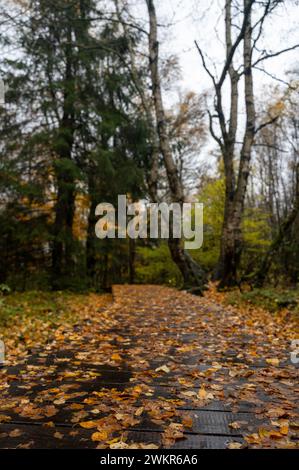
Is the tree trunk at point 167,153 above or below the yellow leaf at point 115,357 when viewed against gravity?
above

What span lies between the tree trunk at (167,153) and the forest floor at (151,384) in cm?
571

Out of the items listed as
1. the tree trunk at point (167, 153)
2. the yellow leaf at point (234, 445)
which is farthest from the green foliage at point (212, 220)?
the yellow leaf at point (234, 445)

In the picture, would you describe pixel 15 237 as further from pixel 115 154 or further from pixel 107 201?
pixel 115 154

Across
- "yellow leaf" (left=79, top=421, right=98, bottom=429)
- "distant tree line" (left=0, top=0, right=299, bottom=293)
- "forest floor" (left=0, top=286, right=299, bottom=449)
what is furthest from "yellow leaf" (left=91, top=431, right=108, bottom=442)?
"distant tree line" (left=0, top=0, right=299, bottom=293)

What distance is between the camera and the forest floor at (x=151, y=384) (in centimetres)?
251

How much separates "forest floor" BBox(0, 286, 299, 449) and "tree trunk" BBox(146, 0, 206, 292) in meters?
5.71

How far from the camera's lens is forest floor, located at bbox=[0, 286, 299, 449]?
2.51 m

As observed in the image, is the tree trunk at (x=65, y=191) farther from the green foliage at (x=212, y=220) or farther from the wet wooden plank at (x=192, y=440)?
the wet wooden plank at (x=192, y=440)

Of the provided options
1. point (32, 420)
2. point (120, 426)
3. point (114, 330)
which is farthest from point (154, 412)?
point (114, 330)

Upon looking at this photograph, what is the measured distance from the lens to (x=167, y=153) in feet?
39.7

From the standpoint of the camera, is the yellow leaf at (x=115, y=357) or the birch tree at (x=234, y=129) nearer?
the yellow leaf at (x=115, y=357)

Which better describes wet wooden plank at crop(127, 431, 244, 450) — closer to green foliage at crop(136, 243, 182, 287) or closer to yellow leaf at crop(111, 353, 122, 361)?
yellow leaf at crop(111, 353, 122, 361)

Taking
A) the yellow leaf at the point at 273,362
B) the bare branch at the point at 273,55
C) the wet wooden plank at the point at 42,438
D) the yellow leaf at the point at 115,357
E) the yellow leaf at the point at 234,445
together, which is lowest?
the yellow leaf at the point at 115,357

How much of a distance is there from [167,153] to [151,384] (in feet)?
30.9
